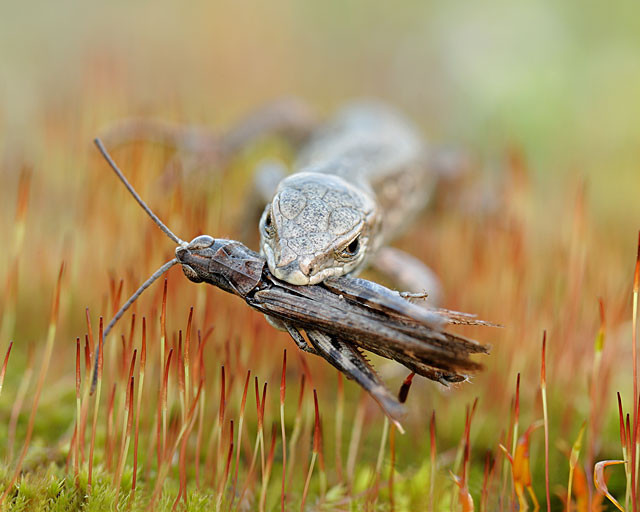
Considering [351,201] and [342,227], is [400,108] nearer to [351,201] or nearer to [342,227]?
[351,201]

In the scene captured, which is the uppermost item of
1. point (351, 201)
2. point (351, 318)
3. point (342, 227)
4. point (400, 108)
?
point (400, 108)

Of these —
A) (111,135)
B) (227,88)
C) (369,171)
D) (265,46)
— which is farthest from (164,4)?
(369,171)

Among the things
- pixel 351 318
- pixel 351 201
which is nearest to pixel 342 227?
pixel 351 201

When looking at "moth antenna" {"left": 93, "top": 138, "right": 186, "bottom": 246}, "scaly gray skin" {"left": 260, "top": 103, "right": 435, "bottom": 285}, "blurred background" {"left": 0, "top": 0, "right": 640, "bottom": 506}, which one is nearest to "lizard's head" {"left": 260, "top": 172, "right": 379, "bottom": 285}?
"scaly gray skin" {"left": 260, "top": 103, "right": 435, "bottom": 285}

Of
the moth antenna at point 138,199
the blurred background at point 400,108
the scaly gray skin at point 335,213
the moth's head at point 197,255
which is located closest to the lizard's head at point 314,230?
the scaly gray skin at point 335,213

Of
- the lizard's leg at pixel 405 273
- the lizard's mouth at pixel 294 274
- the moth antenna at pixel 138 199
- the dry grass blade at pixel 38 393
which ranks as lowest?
the dry grass blade at pixel 38 393

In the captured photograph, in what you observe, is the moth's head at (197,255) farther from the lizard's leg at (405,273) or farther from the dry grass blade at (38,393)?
the lizard's leg at (405,273)

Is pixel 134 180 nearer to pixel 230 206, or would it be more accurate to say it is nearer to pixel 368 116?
pixel 230 206
